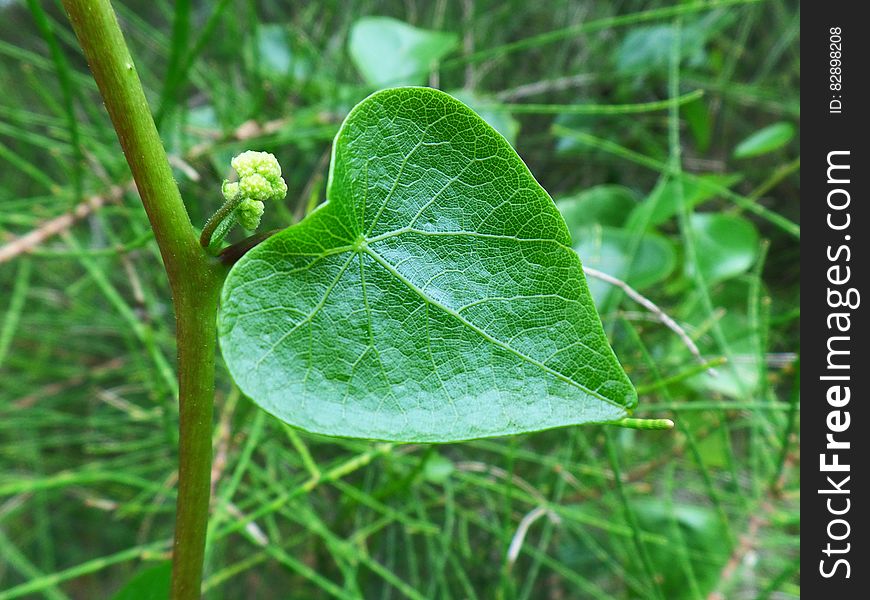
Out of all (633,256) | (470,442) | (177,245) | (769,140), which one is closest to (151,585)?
(177,245)

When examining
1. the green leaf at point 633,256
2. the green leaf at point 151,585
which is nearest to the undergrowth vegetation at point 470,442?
the green leaf at point 633,256

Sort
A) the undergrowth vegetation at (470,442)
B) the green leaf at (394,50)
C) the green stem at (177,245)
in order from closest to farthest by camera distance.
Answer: the green stem at (177,245)
the undergrowth vegetation at (470,442)
the green leaf at (394,50)

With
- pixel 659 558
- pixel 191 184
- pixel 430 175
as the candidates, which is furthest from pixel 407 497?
pixel 430 175

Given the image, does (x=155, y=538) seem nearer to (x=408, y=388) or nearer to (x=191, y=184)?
(x=191, y=184)

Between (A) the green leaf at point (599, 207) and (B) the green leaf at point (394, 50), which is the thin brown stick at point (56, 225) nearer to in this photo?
(B) the green leaf at point (394, 50)

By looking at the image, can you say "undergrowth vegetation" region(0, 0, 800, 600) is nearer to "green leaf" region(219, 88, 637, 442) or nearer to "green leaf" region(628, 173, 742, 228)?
"green leaf" region(628, 173, 742, 228)

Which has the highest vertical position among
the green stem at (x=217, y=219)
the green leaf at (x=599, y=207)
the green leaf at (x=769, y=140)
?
the green leaf at (x=769, y=140)
